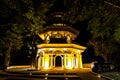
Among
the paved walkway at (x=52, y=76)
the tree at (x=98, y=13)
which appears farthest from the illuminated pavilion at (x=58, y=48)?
the tree at (x=98, y=13)

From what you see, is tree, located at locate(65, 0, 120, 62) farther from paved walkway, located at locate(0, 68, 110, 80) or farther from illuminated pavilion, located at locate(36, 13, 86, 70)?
illuminated pavilion, located at locate(36, 13, 86, 70)

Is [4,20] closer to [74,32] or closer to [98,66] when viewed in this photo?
[98,66]

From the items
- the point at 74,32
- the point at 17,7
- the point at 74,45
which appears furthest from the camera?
the point at 74,32

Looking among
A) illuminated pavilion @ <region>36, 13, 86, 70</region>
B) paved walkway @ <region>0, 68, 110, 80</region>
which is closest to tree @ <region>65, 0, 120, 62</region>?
paved walkway @ <region>0, 68, 110, 80</region>

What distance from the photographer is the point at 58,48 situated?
3997 cm

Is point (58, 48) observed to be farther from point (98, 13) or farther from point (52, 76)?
point (98, 13)

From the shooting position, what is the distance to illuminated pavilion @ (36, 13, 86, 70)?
39.9 metres

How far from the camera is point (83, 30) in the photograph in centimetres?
5669

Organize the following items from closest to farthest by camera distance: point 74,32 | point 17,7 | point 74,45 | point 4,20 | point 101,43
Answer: point 17,7, point 4,20, point 74,45, point 74,32, point 101,43

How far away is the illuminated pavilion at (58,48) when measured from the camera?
3991 centimetres

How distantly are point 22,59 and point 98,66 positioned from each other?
25.5 metres

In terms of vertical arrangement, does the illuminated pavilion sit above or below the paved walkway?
above

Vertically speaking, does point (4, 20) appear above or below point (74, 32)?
below

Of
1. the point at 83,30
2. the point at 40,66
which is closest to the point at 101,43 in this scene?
the point at 83,30
